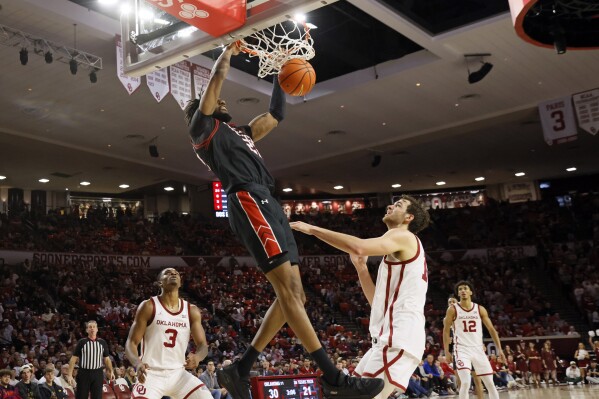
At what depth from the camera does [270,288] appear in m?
23.8

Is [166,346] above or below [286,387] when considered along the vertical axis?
above

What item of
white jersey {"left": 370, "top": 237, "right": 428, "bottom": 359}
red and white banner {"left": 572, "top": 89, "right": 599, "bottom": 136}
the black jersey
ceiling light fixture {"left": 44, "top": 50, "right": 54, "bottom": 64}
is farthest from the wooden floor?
ceiling light fixture {"left": 44, "top": 50, "right": 54, "bottom": 64}

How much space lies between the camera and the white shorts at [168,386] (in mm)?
5074

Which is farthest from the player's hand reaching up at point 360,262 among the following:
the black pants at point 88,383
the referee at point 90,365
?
the black pants at point 88,383

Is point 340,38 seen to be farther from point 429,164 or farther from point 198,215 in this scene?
point 198,215

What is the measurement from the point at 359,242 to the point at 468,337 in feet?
19.2

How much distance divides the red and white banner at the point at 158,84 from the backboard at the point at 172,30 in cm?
715

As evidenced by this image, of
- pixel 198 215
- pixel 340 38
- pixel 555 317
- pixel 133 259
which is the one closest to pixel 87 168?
pixel 133 259

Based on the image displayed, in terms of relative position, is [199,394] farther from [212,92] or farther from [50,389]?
[50,389]

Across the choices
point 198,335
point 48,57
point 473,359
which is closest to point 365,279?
point 198,335

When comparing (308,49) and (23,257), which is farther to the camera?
(23,257)

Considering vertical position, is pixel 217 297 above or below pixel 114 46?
below

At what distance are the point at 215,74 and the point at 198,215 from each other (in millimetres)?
25043

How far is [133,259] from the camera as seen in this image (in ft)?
78.1
